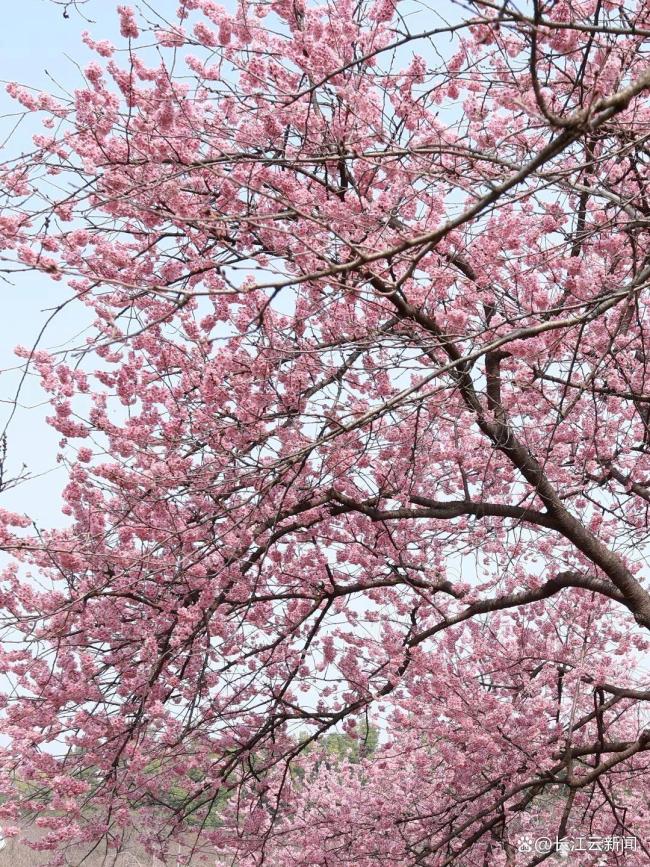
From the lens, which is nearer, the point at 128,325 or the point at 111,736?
the point at 128,325

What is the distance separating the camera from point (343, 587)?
20.7ft

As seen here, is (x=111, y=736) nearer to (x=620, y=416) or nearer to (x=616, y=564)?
(x=616, y=564)

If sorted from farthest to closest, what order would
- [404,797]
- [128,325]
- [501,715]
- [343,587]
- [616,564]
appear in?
1. [404,797]
2. [501,715]
3. [343,587]
4. [616,564]
5. [128,325]

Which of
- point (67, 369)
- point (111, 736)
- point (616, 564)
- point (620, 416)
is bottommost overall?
point (111, 736)

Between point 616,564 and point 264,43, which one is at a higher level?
point 264,43

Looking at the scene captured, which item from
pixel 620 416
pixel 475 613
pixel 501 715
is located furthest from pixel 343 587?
pixel 620 416

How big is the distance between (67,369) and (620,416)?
4761 mm

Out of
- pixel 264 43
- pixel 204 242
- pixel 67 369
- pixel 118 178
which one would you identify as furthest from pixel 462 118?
pixel 67 369

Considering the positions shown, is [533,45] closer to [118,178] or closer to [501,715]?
[118,178]

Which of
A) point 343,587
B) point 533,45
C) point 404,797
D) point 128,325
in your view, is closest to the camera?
point 533,45

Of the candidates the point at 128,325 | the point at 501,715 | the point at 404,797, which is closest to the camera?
the point at 128,325

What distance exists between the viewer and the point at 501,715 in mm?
6715

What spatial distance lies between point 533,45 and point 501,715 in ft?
18.0

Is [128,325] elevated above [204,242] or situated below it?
below
